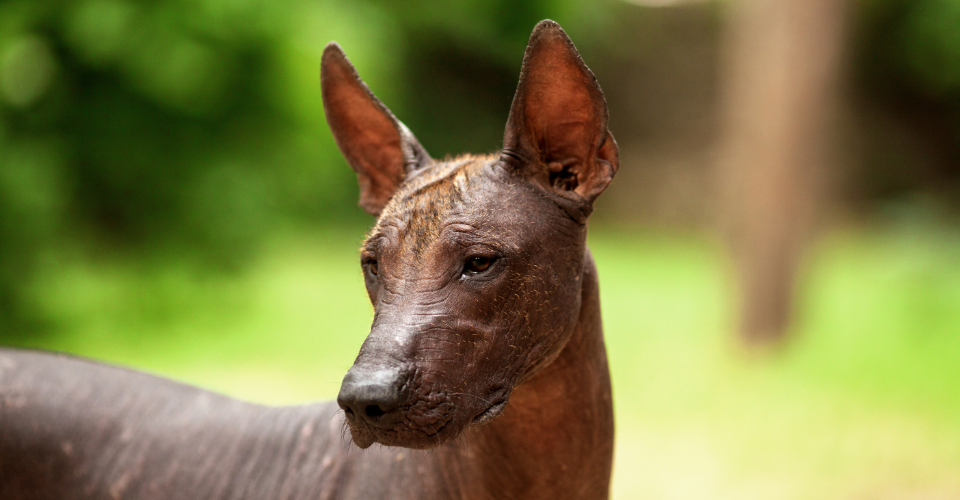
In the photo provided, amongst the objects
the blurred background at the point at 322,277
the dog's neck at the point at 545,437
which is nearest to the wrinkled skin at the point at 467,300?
the dog's neck at the point at 545,437

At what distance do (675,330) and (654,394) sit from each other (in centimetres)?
216

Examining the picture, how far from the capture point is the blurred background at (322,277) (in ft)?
19.7

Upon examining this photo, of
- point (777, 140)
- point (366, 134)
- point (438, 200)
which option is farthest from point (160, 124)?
point (438, 200)

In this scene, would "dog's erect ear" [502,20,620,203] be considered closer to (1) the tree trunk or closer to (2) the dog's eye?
(2) the dog's eye

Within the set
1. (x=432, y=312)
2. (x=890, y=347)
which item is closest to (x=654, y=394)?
(x=890, y=347)

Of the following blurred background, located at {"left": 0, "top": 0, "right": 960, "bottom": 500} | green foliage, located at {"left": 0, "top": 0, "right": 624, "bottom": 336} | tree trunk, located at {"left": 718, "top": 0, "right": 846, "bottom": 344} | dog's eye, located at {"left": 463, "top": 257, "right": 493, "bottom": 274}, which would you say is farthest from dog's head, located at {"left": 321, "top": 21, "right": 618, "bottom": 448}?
tree trunk, located at {"left": 718, "top": 0, "right": 846, "bottom": 344}

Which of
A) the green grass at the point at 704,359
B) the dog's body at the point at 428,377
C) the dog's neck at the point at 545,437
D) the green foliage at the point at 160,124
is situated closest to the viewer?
the dog's body at the point at 428,377

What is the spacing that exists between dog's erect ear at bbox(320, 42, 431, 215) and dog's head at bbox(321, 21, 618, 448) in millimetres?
212

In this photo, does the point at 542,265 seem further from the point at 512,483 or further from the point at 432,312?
the point at 512,483

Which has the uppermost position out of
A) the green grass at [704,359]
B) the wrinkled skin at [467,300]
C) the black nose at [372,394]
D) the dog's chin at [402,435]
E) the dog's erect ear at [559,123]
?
the green grass at [704,359]

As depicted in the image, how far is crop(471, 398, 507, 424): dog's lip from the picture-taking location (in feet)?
6.97

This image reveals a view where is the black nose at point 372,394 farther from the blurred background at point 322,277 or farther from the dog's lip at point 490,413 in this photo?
the blurred background at point 322,277

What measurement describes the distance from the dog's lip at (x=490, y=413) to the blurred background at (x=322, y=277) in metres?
3.22

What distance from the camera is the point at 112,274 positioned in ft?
26.4
